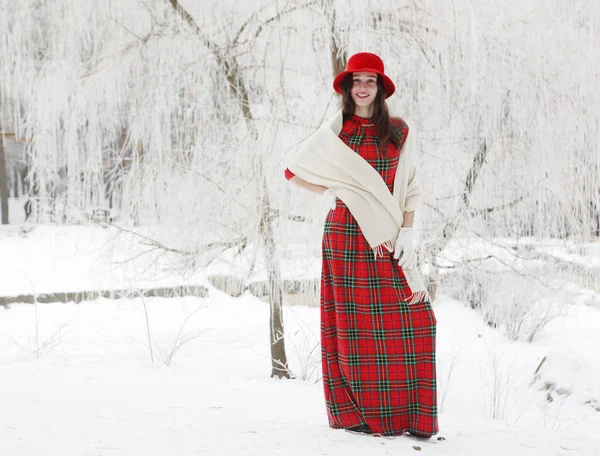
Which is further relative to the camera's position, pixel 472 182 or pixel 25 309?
pixel 25 309

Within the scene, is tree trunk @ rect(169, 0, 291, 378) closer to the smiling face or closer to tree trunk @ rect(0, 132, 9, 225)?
the smiling face

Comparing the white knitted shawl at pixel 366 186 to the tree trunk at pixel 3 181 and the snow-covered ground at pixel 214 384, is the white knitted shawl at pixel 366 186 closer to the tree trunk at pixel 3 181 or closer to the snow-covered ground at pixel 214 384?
the snow-covered ground at pixel 214 384

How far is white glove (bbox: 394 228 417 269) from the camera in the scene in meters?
1.68

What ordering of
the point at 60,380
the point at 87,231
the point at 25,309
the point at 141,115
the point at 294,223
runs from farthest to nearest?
1. the point at 25,309
2. the point at 87,231
3. the point at 141,115
4. the point at 294,223
5. the point at 60,380

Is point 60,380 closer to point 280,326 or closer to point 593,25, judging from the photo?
point 280,326

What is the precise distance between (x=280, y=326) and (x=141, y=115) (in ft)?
5.43

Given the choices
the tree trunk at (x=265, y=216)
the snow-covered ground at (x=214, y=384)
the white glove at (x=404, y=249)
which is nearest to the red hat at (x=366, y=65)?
the white glove at (x=404, y=249)

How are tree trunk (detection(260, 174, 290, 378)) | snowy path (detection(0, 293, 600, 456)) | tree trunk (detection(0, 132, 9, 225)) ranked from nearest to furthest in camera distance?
snowy path (detection(0, 293, 600, 456)) < tree trunk (detection(260, 174, 290, 378)) < tree trunk (detection(0, 132, 9, 225))

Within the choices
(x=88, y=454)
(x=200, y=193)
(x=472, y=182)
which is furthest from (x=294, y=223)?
(x=88, y=454)

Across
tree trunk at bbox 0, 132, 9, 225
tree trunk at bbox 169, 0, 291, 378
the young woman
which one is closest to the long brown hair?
the young woman

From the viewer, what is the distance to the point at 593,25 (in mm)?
3422

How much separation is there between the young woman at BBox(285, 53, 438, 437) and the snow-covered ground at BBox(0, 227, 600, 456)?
10 cm

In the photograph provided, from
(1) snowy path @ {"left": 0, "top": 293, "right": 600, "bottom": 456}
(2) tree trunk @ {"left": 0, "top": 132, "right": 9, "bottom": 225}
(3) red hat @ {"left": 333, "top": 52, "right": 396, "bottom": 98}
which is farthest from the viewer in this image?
(2) tree trunk @ {"left": 0, "top": 132, "right": 9, "bottom": 225}

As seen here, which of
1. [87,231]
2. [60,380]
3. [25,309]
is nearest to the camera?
[60,380]
